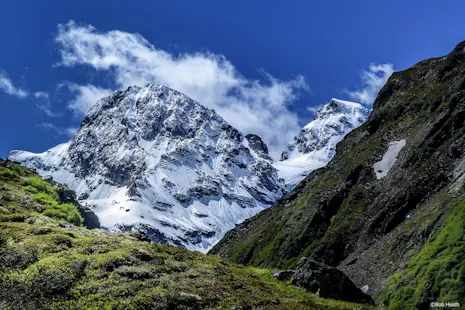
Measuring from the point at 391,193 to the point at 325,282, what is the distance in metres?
51.9

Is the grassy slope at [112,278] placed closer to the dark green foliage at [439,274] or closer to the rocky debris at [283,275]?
the rocky debris at [283,275]

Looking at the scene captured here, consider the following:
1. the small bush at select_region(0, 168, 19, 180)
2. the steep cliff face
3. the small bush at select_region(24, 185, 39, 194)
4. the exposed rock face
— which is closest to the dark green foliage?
the steep cliff face

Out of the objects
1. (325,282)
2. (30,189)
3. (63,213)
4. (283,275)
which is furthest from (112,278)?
(30,189)

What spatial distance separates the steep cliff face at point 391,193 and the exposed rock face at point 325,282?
510 centimetres

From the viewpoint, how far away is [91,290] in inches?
814

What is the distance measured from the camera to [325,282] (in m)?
28.8

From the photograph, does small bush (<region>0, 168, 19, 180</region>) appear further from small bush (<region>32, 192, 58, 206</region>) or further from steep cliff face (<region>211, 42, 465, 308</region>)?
steep cliff face (<region>211, 42, 465, 308</region>)

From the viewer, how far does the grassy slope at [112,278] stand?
19.8 meters

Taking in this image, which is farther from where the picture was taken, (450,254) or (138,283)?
(450,254)

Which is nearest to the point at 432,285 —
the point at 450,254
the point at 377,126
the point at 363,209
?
the point at 450,254

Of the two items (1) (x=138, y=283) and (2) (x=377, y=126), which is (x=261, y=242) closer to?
(2) (x=377, y=126)

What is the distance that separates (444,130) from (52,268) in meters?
74.5

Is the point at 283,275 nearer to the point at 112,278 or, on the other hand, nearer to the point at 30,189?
the point at 112,278

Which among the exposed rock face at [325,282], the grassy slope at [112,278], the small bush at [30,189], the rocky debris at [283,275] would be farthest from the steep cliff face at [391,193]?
the small bush at [30,189]
